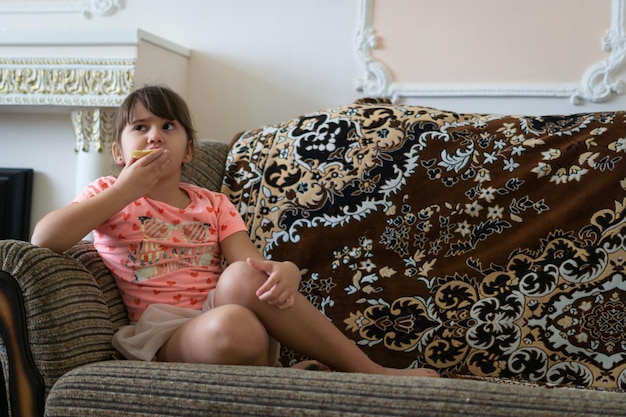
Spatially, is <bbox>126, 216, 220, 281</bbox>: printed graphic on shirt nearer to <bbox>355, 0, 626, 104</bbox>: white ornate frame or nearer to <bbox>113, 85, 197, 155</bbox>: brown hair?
<bbox>113, 85, 197, 155</bbox>: brown hair

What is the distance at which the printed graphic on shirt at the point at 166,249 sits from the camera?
140cm

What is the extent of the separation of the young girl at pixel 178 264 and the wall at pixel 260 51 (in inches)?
27.7

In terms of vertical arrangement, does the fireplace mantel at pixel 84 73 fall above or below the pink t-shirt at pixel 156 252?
above

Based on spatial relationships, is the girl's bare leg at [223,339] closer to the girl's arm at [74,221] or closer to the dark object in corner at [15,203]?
the girl's arm at [74,221]

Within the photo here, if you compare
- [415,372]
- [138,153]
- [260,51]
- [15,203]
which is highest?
[260,51]

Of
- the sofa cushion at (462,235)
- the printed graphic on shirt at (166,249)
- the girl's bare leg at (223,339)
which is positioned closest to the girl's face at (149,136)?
the printed graphic on shirt at (166,249)

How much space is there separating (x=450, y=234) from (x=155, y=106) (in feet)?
2.25

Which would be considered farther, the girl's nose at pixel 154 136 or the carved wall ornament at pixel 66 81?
the carved wall ornament at pixel 66 81

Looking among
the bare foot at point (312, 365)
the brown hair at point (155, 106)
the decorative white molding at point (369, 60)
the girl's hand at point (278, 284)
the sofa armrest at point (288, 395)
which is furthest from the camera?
the decorative white molding at point (369, 60)

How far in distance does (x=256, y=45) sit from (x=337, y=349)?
1191 mm

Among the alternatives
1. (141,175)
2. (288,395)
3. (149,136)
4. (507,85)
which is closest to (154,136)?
(149,136)

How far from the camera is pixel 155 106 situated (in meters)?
1.49

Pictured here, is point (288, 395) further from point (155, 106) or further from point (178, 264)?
point (155, 106)

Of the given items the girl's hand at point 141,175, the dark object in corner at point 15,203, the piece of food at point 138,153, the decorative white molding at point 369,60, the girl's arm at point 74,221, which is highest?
the decorative white molding at point 369,60
